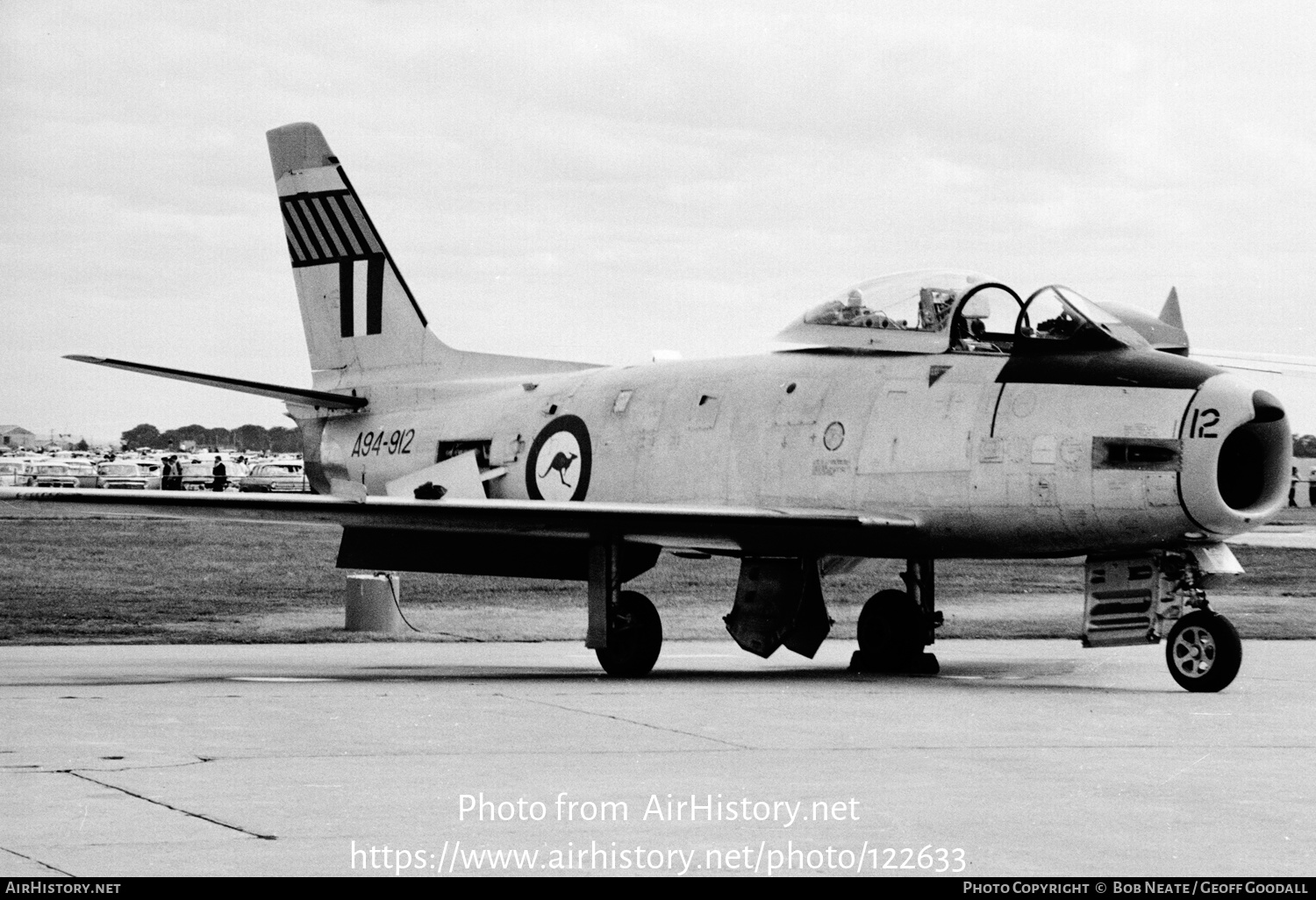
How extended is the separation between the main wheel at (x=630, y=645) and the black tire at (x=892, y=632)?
6.80ft

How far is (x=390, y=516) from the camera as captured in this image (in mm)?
14477

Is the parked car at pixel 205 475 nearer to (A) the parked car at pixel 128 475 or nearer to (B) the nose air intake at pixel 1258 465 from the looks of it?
(A) the parked car at pixel 128 475

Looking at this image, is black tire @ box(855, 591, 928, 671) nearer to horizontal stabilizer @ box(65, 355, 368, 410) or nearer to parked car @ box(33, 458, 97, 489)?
horizontal stabilizer @ box(65, 355, 368, 410)

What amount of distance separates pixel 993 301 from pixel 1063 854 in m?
8.55

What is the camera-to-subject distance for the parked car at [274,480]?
85.1 metres

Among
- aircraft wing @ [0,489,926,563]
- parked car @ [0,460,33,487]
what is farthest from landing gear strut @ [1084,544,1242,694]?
parked car @ [0,460,33,487]

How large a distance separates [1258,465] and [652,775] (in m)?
6.65

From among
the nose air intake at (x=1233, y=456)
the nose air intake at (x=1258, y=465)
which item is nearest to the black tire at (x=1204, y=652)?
the nose air intake at (x=1233, y=456)

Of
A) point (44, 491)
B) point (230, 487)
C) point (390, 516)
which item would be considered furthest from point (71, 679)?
point (230, 487)

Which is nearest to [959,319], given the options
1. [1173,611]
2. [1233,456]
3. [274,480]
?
[1233,456]

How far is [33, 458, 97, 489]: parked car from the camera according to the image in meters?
92.3

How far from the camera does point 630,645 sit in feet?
48.9

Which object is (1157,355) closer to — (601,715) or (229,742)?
(601,715)

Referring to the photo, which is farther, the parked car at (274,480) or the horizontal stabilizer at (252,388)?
the parked car at (274,480)
